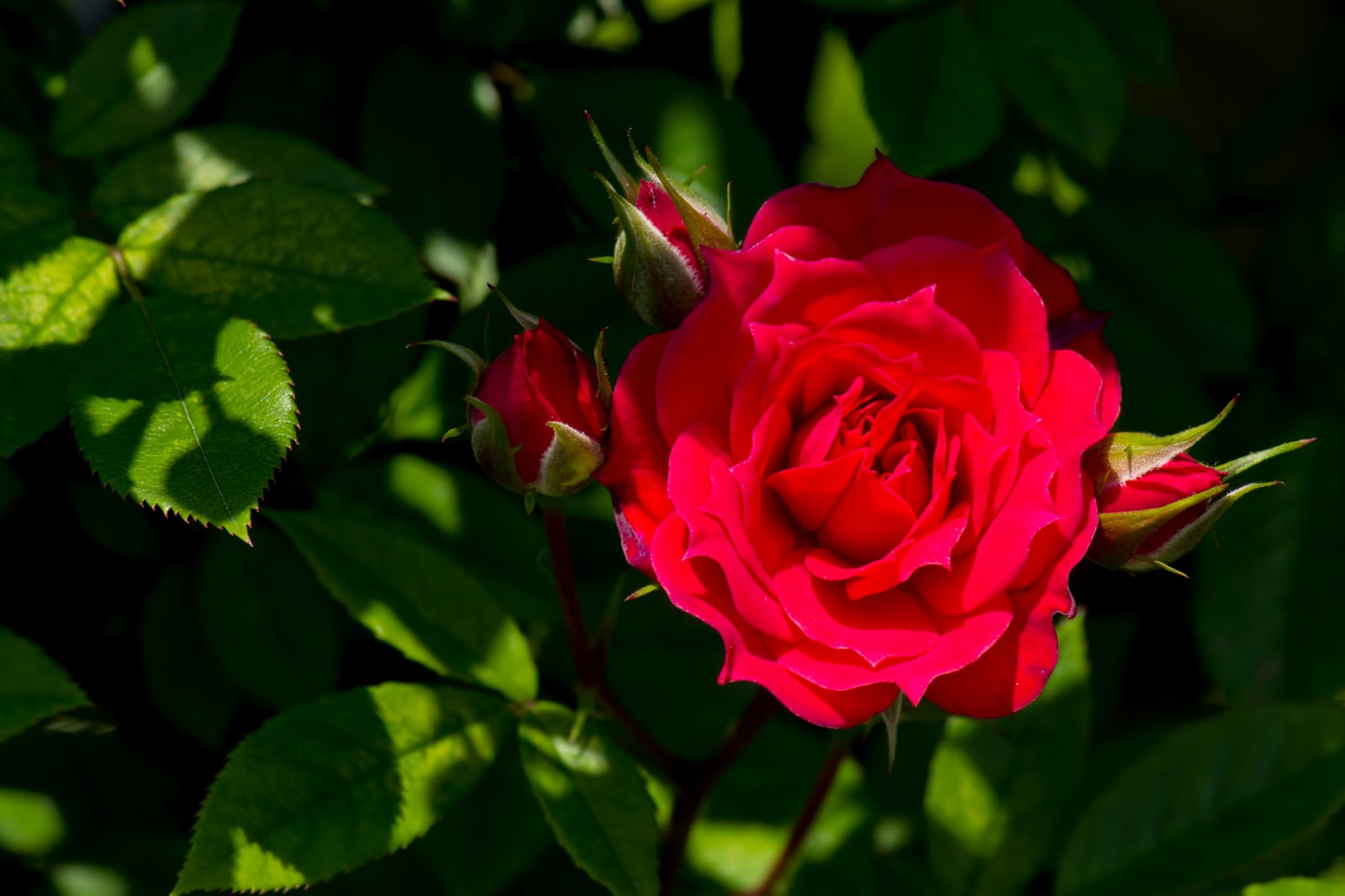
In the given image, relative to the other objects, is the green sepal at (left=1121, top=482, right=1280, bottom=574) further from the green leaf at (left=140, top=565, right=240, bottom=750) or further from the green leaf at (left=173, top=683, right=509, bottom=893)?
the green leaf at (left=140, top=565, right=240, bottom=750)

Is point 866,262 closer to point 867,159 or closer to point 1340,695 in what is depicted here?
point 867,159

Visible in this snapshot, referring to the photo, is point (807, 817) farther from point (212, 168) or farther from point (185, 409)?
point (212, 168)

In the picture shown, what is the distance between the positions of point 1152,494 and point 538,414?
1.27 feet

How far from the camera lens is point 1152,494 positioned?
73 cm

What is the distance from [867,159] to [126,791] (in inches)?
45.3

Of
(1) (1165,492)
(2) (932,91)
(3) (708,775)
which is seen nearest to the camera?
(1) (1165,492)

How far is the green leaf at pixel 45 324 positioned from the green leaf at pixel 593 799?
1.51 ft

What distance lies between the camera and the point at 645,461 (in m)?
0.75

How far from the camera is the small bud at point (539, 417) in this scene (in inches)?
29.2

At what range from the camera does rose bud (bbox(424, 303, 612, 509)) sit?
742mm

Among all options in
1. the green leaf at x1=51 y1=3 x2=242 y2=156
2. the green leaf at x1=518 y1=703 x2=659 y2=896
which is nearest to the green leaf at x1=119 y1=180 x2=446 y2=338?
the green leaf at x1=51 y1=3 x2=242 y2=156

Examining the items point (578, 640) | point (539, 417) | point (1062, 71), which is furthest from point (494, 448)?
point (1062, 71)

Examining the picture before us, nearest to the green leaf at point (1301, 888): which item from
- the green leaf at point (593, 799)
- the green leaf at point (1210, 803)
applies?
the green leaf at point (1210, 803)

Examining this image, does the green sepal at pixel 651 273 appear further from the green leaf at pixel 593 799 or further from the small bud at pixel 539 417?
the green leaf at pixel 593 799
